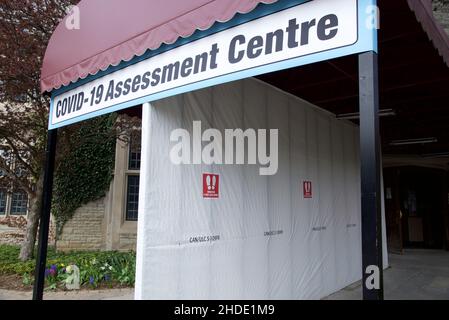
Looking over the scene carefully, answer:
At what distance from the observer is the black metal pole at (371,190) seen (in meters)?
2.31

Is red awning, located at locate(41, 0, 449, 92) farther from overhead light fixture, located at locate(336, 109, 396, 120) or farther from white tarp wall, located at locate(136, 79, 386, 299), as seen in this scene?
overhead light fixture, located at locate(336, 109, 396, 120)

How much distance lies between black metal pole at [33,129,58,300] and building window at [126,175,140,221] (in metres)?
5.75

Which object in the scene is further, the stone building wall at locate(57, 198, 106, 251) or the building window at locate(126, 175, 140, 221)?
the building window at locate(126, 175, 140, 221)

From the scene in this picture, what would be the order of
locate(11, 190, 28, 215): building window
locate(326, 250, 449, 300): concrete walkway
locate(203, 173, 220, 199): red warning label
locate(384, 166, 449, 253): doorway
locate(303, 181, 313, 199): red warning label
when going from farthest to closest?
locate(11, 190, 28, 215): building window → locate(384, 166, 449, 253): doorway → locate(326, 250, 449, 300): concrete walkway → locate(303, 181, 313, 199): red warning label → locate(203, 173, 220, 199): red warning label

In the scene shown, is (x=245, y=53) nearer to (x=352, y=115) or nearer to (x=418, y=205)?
(x=352, y=115)

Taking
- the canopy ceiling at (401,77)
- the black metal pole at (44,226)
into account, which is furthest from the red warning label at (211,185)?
the black metal pole at (44,226)

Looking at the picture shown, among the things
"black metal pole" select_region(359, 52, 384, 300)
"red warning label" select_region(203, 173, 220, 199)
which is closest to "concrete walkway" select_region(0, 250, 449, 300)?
"red warning label" select_region(203, 173, 220, 199)

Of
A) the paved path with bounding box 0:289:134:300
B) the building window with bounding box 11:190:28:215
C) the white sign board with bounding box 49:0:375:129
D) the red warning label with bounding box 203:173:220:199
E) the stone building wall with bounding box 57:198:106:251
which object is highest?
the white sign board with bounding box 49:0:375:129

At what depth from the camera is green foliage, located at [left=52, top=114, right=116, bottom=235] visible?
1065 centimetres

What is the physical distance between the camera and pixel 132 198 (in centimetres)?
1121

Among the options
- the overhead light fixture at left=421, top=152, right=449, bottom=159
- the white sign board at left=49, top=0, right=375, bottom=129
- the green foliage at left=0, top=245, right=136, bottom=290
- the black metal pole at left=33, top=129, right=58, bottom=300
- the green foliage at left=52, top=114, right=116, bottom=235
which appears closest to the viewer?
the white sign board at left=49, top=0, right=375, bottom=129

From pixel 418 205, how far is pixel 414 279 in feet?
15.8

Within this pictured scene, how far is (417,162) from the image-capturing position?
1145 cm

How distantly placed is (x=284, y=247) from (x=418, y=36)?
3.21m
